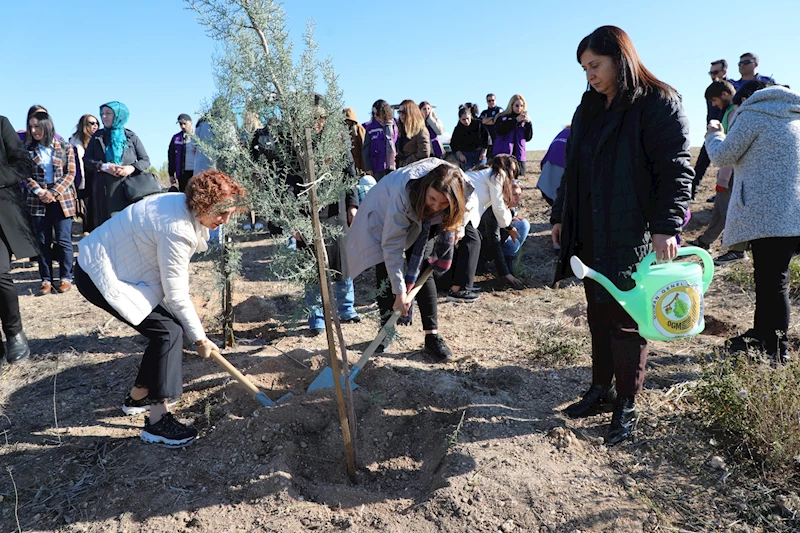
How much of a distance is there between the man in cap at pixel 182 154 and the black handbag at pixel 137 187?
143cm

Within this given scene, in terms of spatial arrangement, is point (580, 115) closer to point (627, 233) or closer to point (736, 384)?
point (627, 233)

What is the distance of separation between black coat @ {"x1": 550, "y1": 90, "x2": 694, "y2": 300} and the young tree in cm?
118

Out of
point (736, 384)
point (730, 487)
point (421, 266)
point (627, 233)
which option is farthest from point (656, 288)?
point (421, 266)

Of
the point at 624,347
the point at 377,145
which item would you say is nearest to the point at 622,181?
the point at 624,347

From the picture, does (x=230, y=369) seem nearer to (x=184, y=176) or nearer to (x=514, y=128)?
(x=184, y=176)

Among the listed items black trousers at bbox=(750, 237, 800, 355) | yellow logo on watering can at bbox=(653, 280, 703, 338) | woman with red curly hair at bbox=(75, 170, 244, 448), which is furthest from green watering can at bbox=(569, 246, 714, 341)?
woman with red curly hair at bbox=(75, 170, 244, 448)

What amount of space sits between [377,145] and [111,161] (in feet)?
10.0

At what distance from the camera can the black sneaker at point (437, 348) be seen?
3885 millimetres

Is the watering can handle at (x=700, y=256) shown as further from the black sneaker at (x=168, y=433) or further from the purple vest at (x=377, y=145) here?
the purple vest at (x=377, y=145)

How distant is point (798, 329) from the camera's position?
13.2 feet

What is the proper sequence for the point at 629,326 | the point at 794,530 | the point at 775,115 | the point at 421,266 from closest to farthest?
the point at 794,530, the point at 629,326, the point at 775,115, the point at 421,266

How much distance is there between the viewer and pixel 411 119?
7.00m

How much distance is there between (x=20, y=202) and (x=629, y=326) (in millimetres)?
4177

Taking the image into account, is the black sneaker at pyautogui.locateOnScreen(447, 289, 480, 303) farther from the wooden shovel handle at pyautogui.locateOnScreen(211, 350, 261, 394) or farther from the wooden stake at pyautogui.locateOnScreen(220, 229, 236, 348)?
the wooden shovel handle at pyautogui.locateOnScreen(211, 350, 261, 394)
